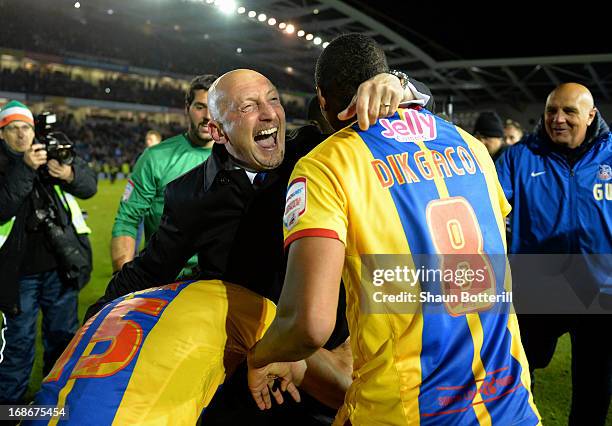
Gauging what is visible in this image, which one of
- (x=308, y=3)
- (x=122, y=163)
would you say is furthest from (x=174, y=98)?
(x=308, y=3)

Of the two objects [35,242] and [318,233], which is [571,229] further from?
[35,242]

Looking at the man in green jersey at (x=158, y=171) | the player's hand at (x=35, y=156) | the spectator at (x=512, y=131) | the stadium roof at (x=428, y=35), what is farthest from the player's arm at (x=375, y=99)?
the stadium roof at (x=428, y=35)

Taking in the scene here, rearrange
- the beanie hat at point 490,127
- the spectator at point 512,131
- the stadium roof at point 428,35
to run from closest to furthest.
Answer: the beanie hat at point 490,127 < the spectator at point 512,131 < the stadium roof at point 428,35

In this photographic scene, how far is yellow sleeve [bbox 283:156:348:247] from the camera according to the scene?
1.29 m

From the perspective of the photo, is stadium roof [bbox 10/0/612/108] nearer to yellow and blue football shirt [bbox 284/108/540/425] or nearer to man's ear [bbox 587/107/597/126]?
man's ear [bbox 587/107/597/126]

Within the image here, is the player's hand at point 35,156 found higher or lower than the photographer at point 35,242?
higher

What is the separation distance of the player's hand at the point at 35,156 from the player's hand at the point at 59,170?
0.20 meters

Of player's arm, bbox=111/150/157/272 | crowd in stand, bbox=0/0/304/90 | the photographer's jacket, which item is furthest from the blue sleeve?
crowd in stand, bbox=0/0/304/90

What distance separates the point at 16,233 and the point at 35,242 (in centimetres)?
17

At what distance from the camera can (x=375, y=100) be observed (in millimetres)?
1469

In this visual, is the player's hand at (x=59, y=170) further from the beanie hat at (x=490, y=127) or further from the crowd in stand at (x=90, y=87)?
the crowd in stand at (x=90, y=87)

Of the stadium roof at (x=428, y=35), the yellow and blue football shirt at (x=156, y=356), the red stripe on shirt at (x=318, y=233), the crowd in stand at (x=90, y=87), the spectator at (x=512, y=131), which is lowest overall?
the yellow and blue football shirt at (x=156, y=356)

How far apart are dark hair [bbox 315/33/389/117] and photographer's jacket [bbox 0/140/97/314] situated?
99.5 inches

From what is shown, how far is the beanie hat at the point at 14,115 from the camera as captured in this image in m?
3.41
